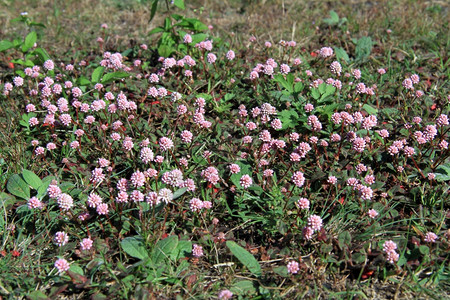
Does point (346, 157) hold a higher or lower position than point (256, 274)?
higher

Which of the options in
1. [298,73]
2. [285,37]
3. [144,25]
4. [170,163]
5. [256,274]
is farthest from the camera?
[144,25]

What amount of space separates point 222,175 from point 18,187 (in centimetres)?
156

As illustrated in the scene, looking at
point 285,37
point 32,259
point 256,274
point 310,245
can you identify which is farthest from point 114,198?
point 285,37

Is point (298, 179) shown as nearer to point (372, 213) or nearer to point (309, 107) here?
point (372, 213)

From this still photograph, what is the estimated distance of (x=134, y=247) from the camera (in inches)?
109

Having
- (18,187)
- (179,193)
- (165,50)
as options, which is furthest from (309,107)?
(18,187)

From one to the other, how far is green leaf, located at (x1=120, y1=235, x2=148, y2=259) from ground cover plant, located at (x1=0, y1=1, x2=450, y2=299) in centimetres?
1

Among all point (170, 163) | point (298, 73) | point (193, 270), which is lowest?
point (193, 270)

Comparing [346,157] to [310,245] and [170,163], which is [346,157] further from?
[170,163]

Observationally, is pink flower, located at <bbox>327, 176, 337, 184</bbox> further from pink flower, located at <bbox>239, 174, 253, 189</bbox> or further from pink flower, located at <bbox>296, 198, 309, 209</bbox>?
pink flower, located at <bbox>239, 174, 253, 189</bbox>

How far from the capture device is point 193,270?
9.26 feet

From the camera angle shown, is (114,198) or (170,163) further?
(170,163)

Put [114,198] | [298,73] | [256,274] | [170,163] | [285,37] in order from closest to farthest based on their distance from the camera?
[256,274]
[114,198]
[170,163]
[298,73]
[285,37]

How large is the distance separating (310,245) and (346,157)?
3.07ft
